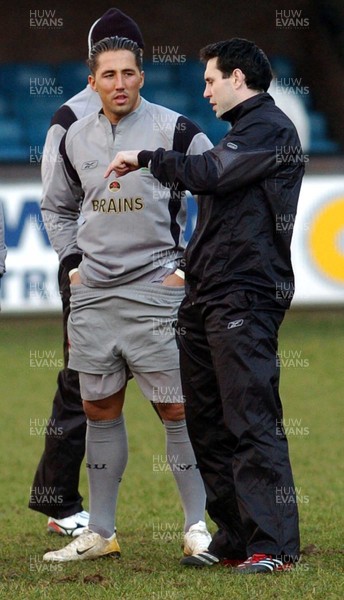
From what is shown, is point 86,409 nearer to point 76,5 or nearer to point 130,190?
point 130,190

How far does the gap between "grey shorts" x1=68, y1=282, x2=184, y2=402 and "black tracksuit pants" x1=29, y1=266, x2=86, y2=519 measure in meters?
0.97

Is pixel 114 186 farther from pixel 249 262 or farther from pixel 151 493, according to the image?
pixel 151 493

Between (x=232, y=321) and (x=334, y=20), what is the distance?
1420 centimetres

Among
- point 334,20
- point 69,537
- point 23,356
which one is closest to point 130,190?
point 69,537

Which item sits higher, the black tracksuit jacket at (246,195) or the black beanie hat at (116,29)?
the black beanie hat at (116,29)

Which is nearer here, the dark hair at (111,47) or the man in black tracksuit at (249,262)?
the man in black tracksuit at (249,262)

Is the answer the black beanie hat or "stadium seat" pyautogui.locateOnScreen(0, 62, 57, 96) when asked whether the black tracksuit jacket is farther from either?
"stadium seat" pyautogui.locateOnScreen(0, 62, 57, 96)

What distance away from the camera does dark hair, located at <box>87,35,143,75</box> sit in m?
5.46

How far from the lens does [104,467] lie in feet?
18.6

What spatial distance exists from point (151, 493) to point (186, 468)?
192cm

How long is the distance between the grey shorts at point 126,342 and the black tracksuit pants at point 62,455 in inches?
38.1

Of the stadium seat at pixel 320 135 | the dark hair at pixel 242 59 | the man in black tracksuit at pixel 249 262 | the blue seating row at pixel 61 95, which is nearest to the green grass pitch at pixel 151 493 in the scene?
the man in black tracksuit at pixel 249 262

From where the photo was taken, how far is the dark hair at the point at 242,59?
4988mm

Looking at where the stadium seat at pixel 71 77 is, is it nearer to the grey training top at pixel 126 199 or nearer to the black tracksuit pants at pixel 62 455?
the black tracksuit pants at pixel 62 455
